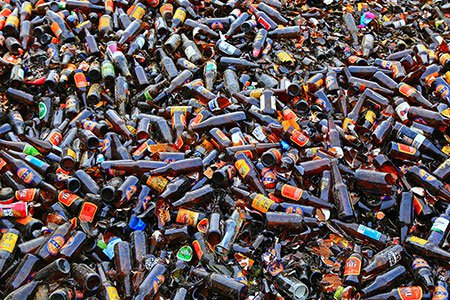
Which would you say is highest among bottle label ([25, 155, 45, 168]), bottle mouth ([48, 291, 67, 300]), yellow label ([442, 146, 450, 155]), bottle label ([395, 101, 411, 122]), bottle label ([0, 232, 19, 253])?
bottle label ([395, 101, 411, 122])

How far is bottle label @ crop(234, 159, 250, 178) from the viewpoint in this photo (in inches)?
184

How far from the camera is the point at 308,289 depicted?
4.01 meters

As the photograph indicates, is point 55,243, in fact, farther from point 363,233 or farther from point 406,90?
point 406,90

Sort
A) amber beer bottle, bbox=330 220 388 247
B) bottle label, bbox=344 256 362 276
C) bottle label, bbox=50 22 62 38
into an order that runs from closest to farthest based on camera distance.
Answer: bottle label, bbox=344 256 362 276
amber beer bottle, bbox=330 220 388 247
bottle label, bbox=50 22 62 38

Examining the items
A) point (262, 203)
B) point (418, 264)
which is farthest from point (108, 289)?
point (418, 264)

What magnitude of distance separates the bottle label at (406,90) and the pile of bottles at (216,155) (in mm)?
15

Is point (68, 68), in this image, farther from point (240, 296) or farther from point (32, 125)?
point (240, 296)

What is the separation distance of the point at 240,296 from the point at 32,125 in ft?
10.8

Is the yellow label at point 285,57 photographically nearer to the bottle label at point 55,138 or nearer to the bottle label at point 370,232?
the bottle label at point 370,232

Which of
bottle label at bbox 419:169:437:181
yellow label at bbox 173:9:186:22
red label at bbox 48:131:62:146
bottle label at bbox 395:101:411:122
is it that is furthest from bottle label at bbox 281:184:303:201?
yellow label at bbox 173:9:186:22

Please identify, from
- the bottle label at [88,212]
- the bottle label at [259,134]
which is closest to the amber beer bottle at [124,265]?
the bottle label at [88,212]

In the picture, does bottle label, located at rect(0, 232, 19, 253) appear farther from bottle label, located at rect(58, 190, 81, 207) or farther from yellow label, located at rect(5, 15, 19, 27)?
yellow label, located at rect(5, 15, 19, 27)

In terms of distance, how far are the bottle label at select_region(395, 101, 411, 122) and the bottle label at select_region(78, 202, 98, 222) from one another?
3517 millimetres

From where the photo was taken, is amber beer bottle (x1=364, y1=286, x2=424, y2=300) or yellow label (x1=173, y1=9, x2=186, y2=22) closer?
amber beer bottle (x1=364, y1=286, x2=424, y2=300)
